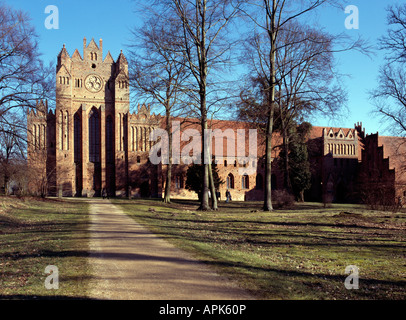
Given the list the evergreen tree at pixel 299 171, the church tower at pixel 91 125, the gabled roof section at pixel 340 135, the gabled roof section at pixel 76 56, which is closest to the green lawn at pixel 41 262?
the evergreen tree at pixel 299 171

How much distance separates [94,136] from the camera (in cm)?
5609

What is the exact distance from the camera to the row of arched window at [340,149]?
61125mm

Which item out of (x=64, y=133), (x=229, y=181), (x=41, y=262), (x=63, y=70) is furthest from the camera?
(x=229, y=181)

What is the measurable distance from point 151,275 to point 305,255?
4734 millimetres

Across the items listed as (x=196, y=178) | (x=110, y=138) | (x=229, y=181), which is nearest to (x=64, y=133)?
(x=110, y=138)

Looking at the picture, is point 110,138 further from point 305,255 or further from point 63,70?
point 305,255

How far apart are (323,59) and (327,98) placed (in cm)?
243

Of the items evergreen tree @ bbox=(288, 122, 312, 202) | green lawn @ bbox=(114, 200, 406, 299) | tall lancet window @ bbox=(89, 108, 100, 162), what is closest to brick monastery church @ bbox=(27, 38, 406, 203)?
tall lancet window @ bbox=(89, 108, 100, 162)

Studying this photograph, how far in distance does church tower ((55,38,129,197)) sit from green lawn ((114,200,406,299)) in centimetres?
4120

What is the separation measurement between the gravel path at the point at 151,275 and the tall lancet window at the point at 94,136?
47.0 metres

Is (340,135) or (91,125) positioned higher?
(91,125)

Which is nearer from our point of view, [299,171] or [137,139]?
[299,171]

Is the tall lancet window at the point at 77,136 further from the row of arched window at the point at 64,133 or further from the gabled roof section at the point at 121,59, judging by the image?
the gabled roof section at the point at 121,59

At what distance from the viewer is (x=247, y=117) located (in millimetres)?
24141
